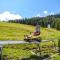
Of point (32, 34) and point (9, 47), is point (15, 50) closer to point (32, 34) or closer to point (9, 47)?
point (9, 47)

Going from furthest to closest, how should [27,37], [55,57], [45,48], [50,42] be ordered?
[50,42]
[45,48]
[55,57]
[27,37]

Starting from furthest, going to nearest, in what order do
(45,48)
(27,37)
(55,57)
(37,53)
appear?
(45,48)
(37,53)
(55,57)
(27,37)

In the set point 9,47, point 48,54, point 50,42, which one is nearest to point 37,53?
point 48,54

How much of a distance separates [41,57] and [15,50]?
5.35 feet

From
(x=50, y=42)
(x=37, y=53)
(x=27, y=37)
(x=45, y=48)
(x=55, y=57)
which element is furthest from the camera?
(x=50, y=42)

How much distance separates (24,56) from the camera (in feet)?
44.2

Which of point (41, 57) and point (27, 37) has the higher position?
point (27, 37)

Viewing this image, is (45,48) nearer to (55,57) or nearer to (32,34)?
(55,57)

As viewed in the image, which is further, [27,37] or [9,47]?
[9,47]

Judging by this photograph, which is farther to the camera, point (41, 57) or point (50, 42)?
point (50, 42)

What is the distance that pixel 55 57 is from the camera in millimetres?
13695

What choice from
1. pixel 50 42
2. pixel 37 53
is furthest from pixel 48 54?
pixel 50 42

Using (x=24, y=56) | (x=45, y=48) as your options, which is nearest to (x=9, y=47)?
(x=24, y=56)

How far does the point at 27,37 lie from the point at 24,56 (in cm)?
130
